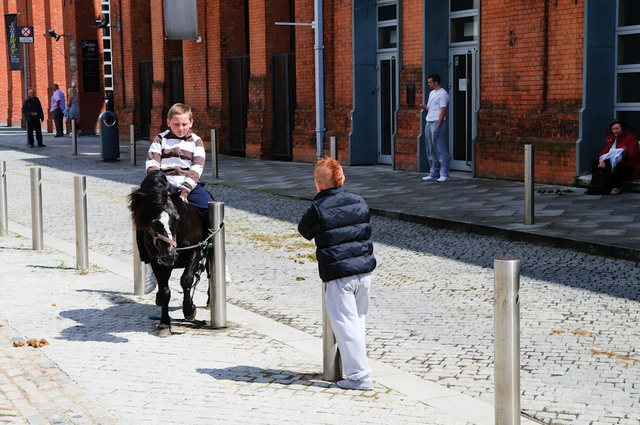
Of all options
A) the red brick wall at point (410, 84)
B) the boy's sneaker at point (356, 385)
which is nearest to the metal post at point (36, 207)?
the boy's sneaker at point (356, 385)

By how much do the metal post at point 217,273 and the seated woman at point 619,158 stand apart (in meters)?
9.04

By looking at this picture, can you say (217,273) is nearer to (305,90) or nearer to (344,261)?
(344,261)

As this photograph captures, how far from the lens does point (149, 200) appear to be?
644 centimetres

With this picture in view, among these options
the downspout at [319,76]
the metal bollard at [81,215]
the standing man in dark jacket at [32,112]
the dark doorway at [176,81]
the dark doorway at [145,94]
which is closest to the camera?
the metal bollard at [81,215]

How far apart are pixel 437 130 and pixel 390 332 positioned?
11.0 metres

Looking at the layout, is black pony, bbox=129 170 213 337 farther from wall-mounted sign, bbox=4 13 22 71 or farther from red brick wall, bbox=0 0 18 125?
red brick wall, bbox=0 0 18 125

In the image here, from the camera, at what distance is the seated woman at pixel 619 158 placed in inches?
567

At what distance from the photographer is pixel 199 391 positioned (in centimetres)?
545

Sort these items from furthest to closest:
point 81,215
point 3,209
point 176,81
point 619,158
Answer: point 176,81
point 619,158
point 3,209
point 81,215

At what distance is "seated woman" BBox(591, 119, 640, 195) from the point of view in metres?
14.4

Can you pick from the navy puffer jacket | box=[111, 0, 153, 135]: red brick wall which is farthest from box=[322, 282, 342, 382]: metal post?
box=[111, 0, 153, 135]: red brick wall

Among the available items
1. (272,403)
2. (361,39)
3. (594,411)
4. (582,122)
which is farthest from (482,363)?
(361,39)

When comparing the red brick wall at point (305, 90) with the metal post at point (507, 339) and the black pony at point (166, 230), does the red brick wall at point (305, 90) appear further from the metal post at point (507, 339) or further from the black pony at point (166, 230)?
the metal post at point (507, 339)

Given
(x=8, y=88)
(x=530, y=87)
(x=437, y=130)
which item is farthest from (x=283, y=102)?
(x=8, y=88)
